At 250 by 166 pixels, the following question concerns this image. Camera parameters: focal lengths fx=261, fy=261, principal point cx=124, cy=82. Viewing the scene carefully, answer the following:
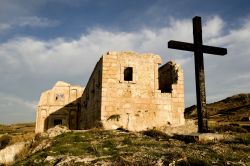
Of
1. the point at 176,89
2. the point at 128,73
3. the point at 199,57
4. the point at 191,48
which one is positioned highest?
the point at 128,73

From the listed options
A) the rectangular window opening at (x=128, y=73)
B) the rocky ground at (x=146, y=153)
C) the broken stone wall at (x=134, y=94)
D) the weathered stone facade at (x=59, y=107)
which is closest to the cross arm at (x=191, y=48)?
the rocky ground at (x=146, y=153)

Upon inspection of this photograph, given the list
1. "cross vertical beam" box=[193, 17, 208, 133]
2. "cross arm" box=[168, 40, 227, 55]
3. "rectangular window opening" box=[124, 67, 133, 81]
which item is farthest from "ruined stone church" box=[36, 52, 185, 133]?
"cross arm" box=[168, 40, 227, 55]

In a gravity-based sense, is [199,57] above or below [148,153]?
above

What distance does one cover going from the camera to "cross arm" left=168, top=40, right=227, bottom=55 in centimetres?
864

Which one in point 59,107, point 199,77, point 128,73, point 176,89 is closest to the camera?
point 199,77

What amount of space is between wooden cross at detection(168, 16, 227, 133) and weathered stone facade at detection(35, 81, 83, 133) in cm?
2075

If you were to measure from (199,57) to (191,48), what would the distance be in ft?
1.37

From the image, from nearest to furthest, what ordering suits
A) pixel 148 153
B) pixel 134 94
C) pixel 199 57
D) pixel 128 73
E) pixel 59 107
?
pixel 148 153
pixel 199 57
pixel 134 94
pixel 128 73
pixel 59 107

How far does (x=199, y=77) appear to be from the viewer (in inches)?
344

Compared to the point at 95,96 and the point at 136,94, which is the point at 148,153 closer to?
the point at 136,94

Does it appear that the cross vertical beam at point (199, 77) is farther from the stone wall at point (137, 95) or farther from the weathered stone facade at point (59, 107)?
the weathered stone facade at point (59, 107)

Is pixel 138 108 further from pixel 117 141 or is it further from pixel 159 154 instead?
pixel 159 154

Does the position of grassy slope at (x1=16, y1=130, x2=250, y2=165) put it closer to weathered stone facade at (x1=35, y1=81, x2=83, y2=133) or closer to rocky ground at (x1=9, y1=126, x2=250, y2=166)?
rocky ground at (x1=9, y1=126, x2=250, y2=166)

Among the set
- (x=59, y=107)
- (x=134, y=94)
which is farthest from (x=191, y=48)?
(x=59, y=107)
